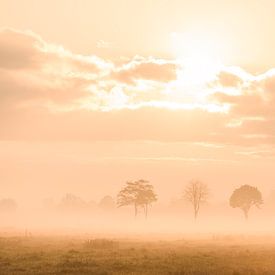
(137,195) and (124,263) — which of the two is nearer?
(124,263)

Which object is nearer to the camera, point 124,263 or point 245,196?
point 124,263

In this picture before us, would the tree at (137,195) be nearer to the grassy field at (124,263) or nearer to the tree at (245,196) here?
the tree at (245,196)

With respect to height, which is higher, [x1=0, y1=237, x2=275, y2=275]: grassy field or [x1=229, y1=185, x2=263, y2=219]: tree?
[x1=229, y1=185, x2=263, y2=219]: tree

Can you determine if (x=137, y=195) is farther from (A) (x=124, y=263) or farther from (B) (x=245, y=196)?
(A) (x=124, y=263)

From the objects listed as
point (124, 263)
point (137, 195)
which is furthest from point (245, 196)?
point (124, 263)

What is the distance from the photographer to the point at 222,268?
115 feet

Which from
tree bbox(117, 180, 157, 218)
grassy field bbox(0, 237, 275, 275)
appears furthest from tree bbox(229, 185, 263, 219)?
grassy field bbox(0, 237, 275, 275)

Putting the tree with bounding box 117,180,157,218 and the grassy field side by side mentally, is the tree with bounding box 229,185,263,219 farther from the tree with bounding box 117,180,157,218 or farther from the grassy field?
the grassy field

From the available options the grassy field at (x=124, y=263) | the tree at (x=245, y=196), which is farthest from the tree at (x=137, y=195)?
the grassy field at (x=124, y=263)

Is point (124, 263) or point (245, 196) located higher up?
point (245, 196)

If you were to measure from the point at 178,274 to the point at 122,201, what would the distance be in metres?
115

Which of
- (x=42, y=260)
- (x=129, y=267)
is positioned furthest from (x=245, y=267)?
(x=42, y=260)

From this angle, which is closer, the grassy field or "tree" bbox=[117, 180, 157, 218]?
the grassy field

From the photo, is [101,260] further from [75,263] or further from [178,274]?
[178,274]
